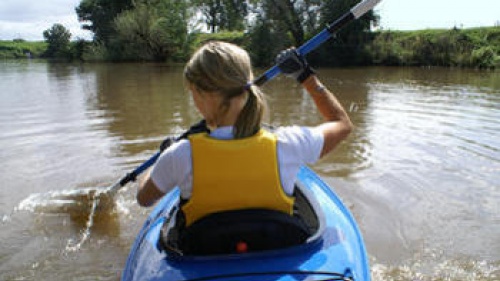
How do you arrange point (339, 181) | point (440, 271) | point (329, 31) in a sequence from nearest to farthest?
point (329, 31)
point (440, 271)
point (339, 181)

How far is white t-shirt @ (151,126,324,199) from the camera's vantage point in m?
1.58

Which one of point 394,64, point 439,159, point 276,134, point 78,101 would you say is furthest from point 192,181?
point 394,64

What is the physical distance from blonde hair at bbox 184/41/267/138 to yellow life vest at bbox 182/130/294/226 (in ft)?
0.21

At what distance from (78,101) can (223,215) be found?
10060 millimetres

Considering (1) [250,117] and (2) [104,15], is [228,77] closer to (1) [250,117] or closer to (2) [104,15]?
(1) [250,117]

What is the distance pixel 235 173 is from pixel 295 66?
0.68m

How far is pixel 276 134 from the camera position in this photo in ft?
5.42

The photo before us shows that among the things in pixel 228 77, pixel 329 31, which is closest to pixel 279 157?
pixel 228 77

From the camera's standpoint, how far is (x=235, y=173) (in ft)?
5.10

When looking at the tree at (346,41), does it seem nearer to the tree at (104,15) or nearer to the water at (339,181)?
the water at (339,181)

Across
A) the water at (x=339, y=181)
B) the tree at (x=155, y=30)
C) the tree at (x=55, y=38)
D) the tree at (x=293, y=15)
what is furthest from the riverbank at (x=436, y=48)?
the tree at (x=55, y=38)

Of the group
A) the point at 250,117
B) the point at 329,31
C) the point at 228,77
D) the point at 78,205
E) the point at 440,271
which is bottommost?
the point at 440,271

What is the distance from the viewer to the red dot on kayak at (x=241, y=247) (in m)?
1.74

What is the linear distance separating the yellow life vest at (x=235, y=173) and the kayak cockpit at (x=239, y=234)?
0.04 meters
